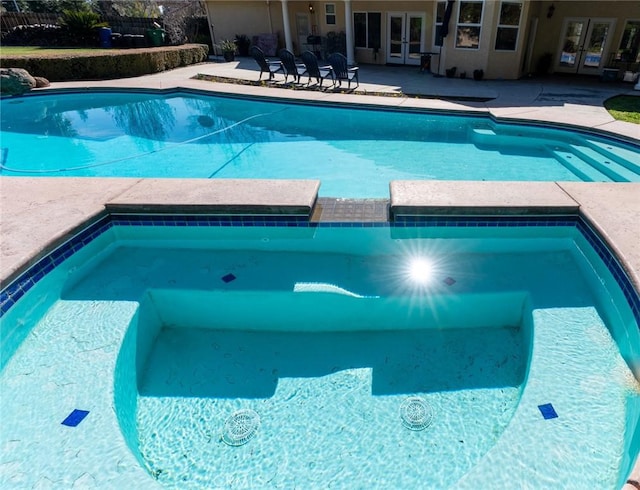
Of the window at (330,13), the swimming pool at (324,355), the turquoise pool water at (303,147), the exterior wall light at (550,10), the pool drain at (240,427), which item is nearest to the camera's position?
the swimming pool at (324,355)

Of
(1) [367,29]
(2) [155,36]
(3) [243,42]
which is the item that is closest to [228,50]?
(3) [243,42]

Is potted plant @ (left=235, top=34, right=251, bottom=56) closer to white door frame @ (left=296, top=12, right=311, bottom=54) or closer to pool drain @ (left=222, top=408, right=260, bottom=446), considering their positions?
white door frame @ (left=296, top=12, right=311, bottom=54)

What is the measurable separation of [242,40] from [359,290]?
17.7 m

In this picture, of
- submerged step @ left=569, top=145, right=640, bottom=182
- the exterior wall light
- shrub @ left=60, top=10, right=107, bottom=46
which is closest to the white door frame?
the exterior wall light

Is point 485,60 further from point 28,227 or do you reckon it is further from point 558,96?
point 28,227

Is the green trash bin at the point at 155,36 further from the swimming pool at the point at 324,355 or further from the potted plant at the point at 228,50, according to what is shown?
the swimming pool at the point at 324,355

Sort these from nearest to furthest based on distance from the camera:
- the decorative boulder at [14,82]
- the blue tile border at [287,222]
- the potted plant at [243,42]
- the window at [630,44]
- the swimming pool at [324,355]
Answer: the swimming pool at [324,355]
the blue tile border at [287,222]
the window at [630,44]
the decorative boulder at [14,82]
the potted plant at [243,42]

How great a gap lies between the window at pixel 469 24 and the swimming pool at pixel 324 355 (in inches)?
382

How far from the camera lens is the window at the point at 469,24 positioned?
11.3 metres

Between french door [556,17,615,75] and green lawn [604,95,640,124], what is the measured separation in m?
3.24

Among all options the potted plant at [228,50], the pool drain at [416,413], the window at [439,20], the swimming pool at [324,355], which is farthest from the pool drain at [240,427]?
the potted plant at [228,50]

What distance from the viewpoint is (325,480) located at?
2.48 metres

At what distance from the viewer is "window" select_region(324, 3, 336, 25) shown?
14.9 m

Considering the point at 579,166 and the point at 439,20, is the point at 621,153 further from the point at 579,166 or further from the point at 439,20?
the point at 439,20
